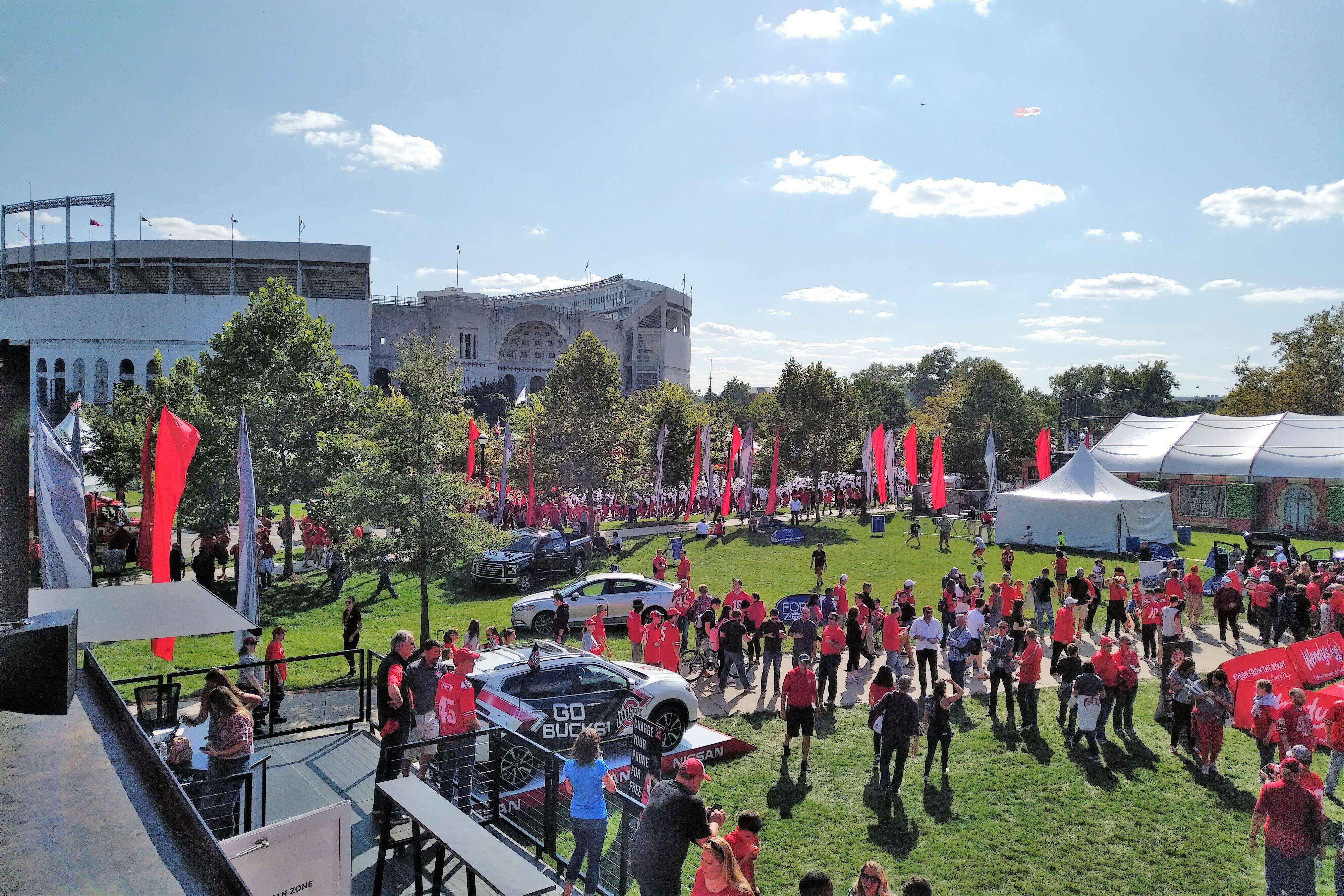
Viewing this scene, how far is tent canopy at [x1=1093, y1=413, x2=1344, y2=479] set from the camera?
3859 cm

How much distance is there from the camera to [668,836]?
577 centimetres

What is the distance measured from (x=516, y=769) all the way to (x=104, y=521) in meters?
26.3

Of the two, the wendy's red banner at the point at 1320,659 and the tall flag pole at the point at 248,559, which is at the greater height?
the tall flag pole at the point at 248,559

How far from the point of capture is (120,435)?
29.4 meters

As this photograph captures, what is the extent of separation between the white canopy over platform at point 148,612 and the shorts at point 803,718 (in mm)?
6396

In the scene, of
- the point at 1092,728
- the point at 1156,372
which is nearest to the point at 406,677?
the point at 1092,728

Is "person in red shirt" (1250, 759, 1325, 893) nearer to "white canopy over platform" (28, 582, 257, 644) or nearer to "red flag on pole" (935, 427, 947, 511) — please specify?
"white canopy over platform" (28, 582, 257, 644)

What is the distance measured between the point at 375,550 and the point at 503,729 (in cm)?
1144

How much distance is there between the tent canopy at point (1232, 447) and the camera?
38594 millimetres

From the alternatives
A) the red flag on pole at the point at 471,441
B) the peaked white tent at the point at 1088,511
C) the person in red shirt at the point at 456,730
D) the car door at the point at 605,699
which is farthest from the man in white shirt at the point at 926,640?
the peaked white tent at the point at 1088,511

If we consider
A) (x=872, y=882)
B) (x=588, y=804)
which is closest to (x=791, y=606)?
(x=588, y=804)

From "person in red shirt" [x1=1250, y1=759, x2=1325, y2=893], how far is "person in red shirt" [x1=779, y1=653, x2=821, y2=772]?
4.60 meters

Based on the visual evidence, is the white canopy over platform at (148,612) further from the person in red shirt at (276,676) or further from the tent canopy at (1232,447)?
the tent canopy at (1232,447)

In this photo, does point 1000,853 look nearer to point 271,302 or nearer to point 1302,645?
point 1302,645
